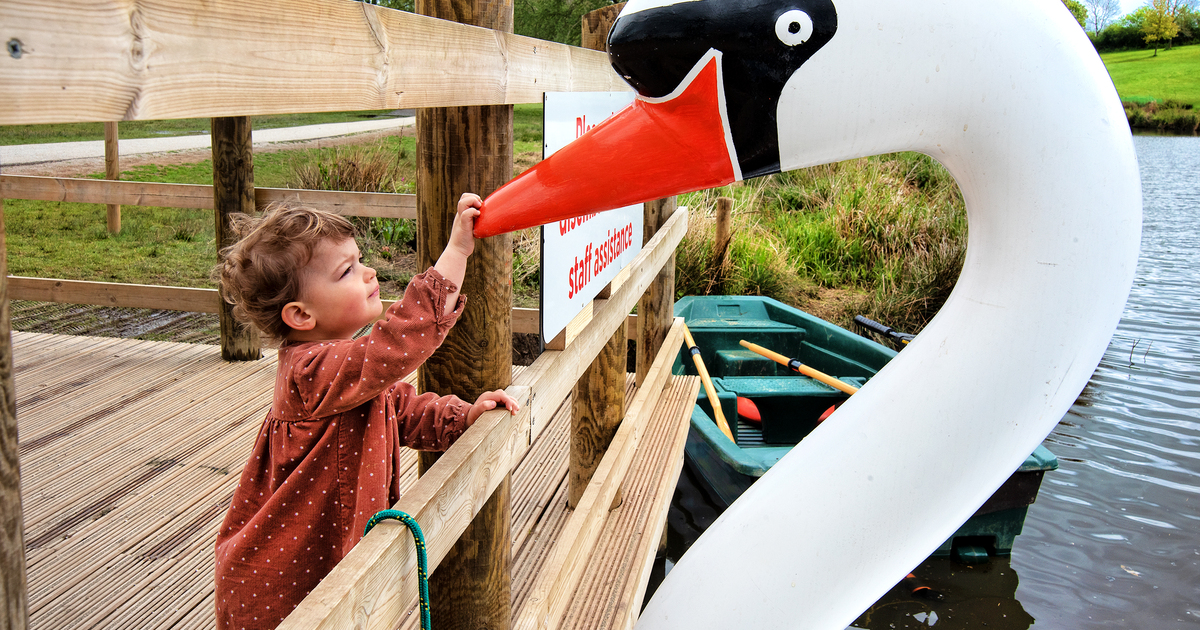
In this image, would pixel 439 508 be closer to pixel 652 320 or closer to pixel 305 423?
pixel 305 423

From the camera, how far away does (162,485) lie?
3129 millimetres

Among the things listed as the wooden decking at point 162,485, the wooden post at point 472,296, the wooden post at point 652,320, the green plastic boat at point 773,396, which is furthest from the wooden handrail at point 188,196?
the wooden post at point 472,296

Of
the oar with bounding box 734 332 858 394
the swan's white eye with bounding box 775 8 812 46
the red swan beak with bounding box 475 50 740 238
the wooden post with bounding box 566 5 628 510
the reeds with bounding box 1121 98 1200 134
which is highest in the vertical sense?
the reeds with bounding box 1121 98 1200 134

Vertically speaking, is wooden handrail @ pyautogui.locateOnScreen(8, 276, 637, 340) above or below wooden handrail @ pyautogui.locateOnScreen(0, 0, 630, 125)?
below

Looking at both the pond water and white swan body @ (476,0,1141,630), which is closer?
white swan body @ (476,0,1141,630)

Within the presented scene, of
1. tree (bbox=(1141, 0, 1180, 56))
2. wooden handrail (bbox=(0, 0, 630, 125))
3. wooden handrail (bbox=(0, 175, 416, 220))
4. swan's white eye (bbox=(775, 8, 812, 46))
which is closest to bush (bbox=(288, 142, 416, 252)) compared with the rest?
wooden handrail (bbox=(0, 175, 416, 220))

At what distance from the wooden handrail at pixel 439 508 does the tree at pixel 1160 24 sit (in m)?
63.8

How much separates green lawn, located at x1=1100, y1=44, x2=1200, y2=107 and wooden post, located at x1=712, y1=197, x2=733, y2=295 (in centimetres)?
4017

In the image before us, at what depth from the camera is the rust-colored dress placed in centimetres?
140

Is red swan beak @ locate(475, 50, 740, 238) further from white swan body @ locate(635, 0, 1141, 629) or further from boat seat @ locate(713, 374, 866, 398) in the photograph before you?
boat seat @ locate(713, 374, 866, 398)

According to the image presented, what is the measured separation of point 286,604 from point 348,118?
2192 centimetres

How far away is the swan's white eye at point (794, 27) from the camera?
1.15m

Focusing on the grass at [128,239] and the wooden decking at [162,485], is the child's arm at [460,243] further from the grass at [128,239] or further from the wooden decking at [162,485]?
the grass at [128,239]

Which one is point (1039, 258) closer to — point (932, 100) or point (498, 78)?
point (932, 100)
